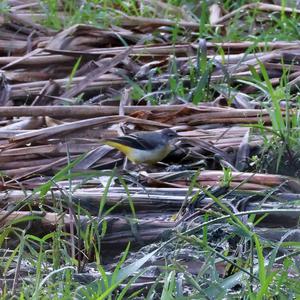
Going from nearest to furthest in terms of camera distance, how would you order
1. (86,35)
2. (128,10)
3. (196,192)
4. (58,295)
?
1. (58,295)
2. (196,192)
3. (86,35)
4. (128,10)

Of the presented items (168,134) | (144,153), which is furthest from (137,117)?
(144,153)

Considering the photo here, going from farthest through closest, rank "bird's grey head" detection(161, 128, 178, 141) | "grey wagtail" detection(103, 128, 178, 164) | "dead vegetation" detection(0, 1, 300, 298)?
"bird's grey head" detection(161, 128, 178, 141), "grey wagtail" detection(103, 128, 178, 164), "dead vegetation" detection(0, 1, 300, 298)

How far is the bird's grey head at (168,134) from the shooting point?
17.3ft

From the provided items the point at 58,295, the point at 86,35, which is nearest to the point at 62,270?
the point at 58,295

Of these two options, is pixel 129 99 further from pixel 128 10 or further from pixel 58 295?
pixel 58 295

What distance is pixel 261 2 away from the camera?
27.0 feet

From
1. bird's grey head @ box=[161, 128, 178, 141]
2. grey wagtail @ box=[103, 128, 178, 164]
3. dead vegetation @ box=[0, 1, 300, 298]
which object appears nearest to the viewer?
dead vegetation @ box=[0, 1, 300, 298]

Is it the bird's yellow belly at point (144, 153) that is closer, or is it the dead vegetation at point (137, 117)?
the dead vegetation at point (137, 117)

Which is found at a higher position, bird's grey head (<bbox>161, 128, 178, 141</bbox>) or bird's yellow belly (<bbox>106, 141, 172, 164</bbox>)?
bird's grey head (<bbox>161, 128, 178, 141</bbox>)

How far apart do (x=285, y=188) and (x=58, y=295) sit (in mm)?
1534

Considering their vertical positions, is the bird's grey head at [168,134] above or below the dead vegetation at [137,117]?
above

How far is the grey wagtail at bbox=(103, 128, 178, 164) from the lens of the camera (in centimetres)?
514

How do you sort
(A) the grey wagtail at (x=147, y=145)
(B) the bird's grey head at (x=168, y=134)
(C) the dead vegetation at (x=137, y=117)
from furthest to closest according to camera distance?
(B) the bird's grey head at (x=168, y=134), (A) the grey wagtail at (x=147, y=145), (C) the dead vegetation at (x=137, y=117)

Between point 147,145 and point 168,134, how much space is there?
22cm
